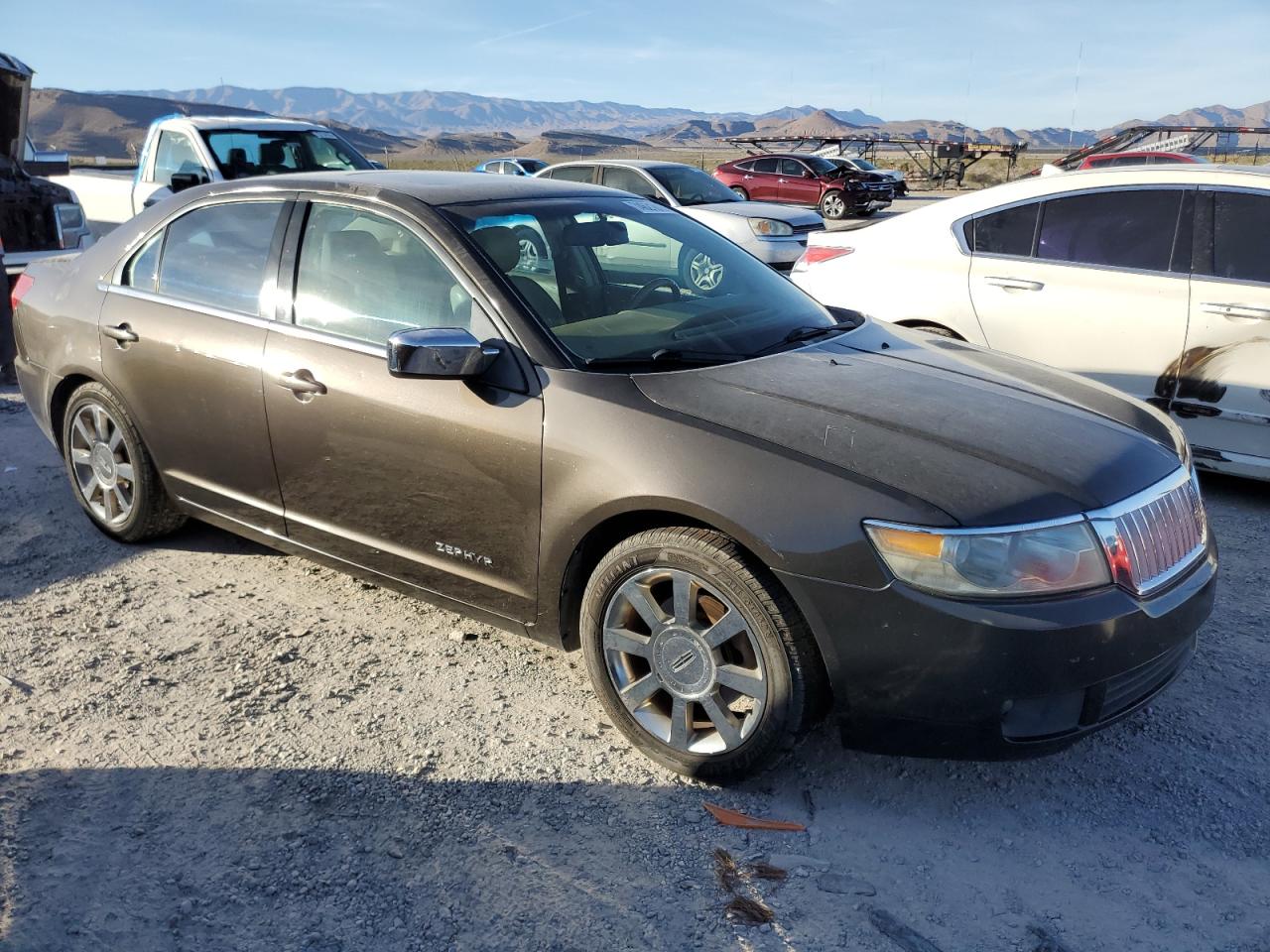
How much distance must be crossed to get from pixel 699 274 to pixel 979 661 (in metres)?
1.90

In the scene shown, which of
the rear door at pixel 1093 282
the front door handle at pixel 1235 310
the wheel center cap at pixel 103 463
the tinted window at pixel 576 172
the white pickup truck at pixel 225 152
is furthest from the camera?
the tinted window at pixel 576 172

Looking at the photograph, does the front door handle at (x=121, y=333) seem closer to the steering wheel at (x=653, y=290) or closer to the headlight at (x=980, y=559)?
the steering wheel at (x=653, y=290)

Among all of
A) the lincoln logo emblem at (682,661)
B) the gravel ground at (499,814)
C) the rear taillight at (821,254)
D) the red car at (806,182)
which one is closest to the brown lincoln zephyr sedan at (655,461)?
the lincoln logo emblem at (682,661)

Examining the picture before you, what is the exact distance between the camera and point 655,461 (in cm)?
281

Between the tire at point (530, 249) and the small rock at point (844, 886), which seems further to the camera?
the tire at point (530, 249)

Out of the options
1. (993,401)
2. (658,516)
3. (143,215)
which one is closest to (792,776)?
(658,516)

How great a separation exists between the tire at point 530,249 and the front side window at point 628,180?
34.1ft

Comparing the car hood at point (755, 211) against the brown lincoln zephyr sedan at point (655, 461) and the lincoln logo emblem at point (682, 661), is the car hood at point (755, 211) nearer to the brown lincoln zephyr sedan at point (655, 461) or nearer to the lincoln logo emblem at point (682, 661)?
the brown lincoln zephyr sedan at point (655, 461)

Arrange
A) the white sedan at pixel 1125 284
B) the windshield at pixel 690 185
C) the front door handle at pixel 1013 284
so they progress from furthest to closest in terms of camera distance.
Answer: the windshield at pixel 690 185, the front door handle at pixel 1013 284, the white sedan at pixel 1125 284

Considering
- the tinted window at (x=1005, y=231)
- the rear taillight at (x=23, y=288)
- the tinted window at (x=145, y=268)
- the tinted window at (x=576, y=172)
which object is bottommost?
the rear taillight at (x=23, y=288)

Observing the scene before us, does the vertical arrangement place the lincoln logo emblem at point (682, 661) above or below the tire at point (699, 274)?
below

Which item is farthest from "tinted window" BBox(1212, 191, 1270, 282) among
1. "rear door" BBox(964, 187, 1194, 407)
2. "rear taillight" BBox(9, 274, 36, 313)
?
"rear taillight" BBox(9, 274, 36, 313)

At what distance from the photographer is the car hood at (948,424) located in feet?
8.57

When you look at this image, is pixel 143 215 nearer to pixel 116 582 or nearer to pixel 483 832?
pixel 116 582
